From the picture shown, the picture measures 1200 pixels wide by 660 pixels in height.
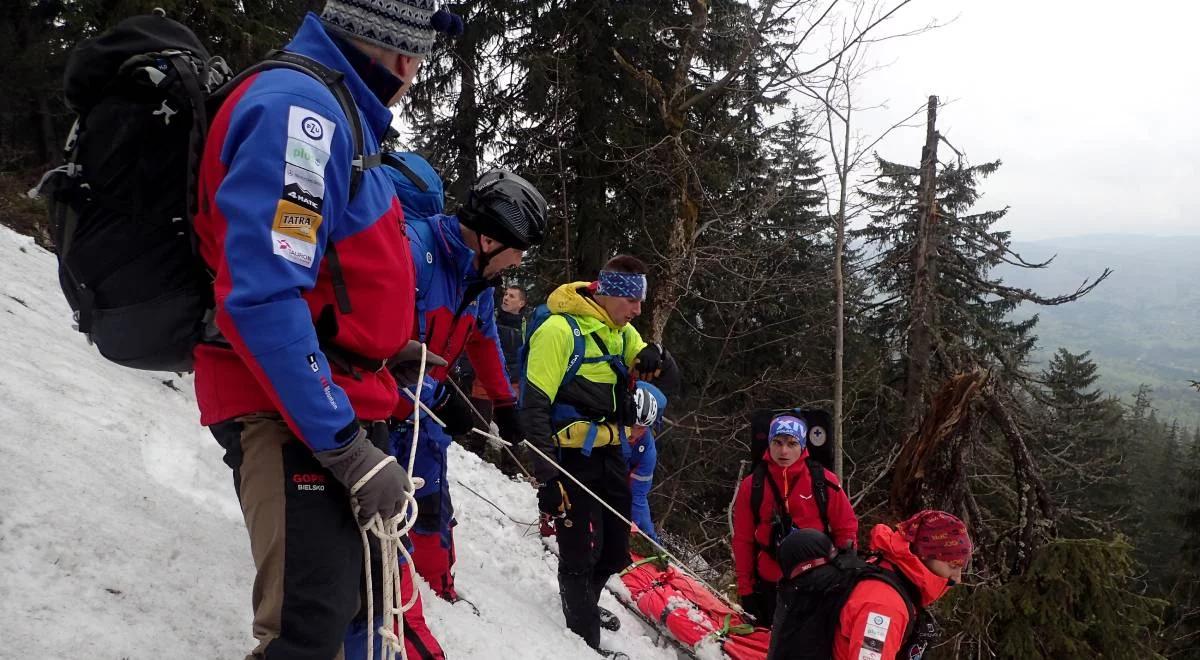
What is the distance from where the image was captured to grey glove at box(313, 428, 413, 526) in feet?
5.75

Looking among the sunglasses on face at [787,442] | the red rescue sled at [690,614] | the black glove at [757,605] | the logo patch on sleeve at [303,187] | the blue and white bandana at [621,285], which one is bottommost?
the red rescue sled at [690,614]

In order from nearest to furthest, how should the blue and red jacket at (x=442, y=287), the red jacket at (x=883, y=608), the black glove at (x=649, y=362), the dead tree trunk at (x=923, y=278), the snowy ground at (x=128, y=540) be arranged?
the snowy ground at (x=128, y=540) → the blue and red jacket at (x=442, y=287) → the red jacket at (x=883, y=608) → the black glove at (x=649, y=362) → the dead tree trunk at (x=923, y=278)

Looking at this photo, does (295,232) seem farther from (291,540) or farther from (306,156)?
(291,540)

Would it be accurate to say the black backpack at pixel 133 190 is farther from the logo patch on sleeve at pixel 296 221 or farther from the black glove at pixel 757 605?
the black glove at pixel 757 605

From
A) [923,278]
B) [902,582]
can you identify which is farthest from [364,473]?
[923,278]

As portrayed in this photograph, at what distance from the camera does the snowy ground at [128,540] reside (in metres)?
2.42

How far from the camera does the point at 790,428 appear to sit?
5211mm

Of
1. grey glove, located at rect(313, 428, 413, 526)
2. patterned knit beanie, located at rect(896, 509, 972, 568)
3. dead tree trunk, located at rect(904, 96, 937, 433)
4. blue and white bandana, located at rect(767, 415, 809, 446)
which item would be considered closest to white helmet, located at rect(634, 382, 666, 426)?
blue and white bandana, located at rect(767, 415, 809, 446)

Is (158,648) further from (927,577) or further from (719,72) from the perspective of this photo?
(719,72)

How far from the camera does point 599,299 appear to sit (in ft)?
16.4

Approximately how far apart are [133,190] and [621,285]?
11.6ft

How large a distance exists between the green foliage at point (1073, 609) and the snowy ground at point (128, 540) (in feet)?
11.5

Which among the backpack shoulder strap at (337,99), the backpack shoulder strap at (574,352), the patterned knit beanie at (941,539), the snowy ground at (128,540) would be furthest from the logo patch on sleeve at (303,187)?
the patterned knit beanie at (941,539)

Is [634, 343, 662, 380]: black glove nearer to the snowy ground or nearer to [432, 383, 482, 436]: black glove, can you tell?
[432, 383, 482, 436]: black glove
